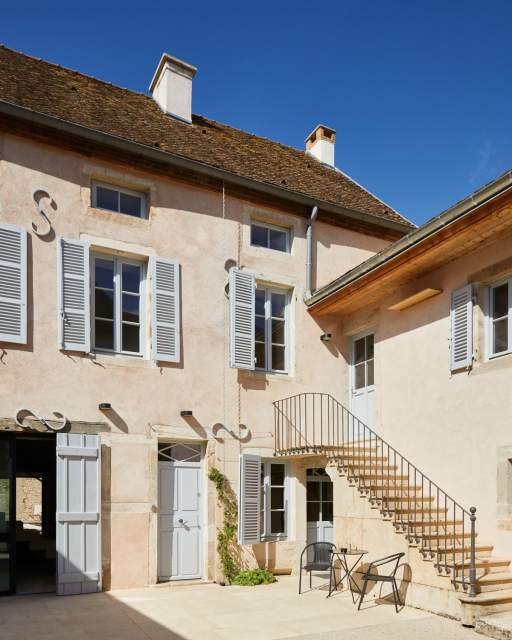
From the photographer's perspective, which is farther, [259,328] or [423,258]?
[259,328]

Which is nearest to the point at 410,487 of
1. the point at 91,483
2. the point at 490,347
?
the point at 490,347

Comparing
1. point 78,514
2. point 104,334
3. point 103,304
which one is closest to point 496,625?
point 78,514

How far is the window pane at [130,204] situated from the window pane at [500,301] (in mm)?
5077

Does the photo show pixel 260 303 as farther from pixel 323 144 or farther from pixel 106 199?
pixel 323 144

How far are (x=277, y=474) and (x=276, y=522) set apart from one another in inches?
28.5

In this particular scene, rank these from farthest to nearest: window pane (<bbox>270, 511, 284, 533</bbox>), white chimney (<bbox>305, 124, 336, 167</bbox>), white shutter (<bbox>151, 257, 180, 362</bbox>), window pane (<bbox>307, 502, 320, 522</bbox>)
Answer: white chimney (<bbox>305, 124, 336, 167</bbox>) → window pane (<bbox>307, 502, 320, 522</bbox>) → window pane (<bbox>270, 511, 284, 533</bbox>) → white shutter (<bbox>151, 257, 180, 362</bbox>)

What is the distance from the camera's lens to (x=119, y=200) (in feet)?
30.1

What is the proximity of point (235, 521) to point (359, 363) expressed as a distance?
3.35 m

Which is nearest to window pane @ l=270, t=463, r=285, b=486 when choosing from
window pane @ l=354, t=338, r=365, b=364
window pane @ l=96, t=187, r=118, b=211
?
window pane @ l=354, t=338, r=365, b=364

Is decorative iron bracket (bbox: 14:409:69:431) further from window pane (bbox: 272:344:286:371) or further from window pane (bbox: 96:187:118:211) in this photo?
window pane (bbox: 272:344:286:371)

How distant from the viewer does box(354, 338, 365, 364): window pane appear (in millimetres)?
10539

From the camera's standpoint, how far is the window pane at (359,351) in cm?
1054

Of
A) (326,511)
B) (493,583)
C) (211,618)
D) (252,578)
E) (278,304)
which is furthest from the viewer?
(278,304)

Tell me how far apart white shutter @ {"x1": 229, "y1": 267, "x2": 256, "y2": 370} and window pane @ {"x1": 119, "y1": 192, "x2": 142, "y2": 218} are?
1.65 meters
